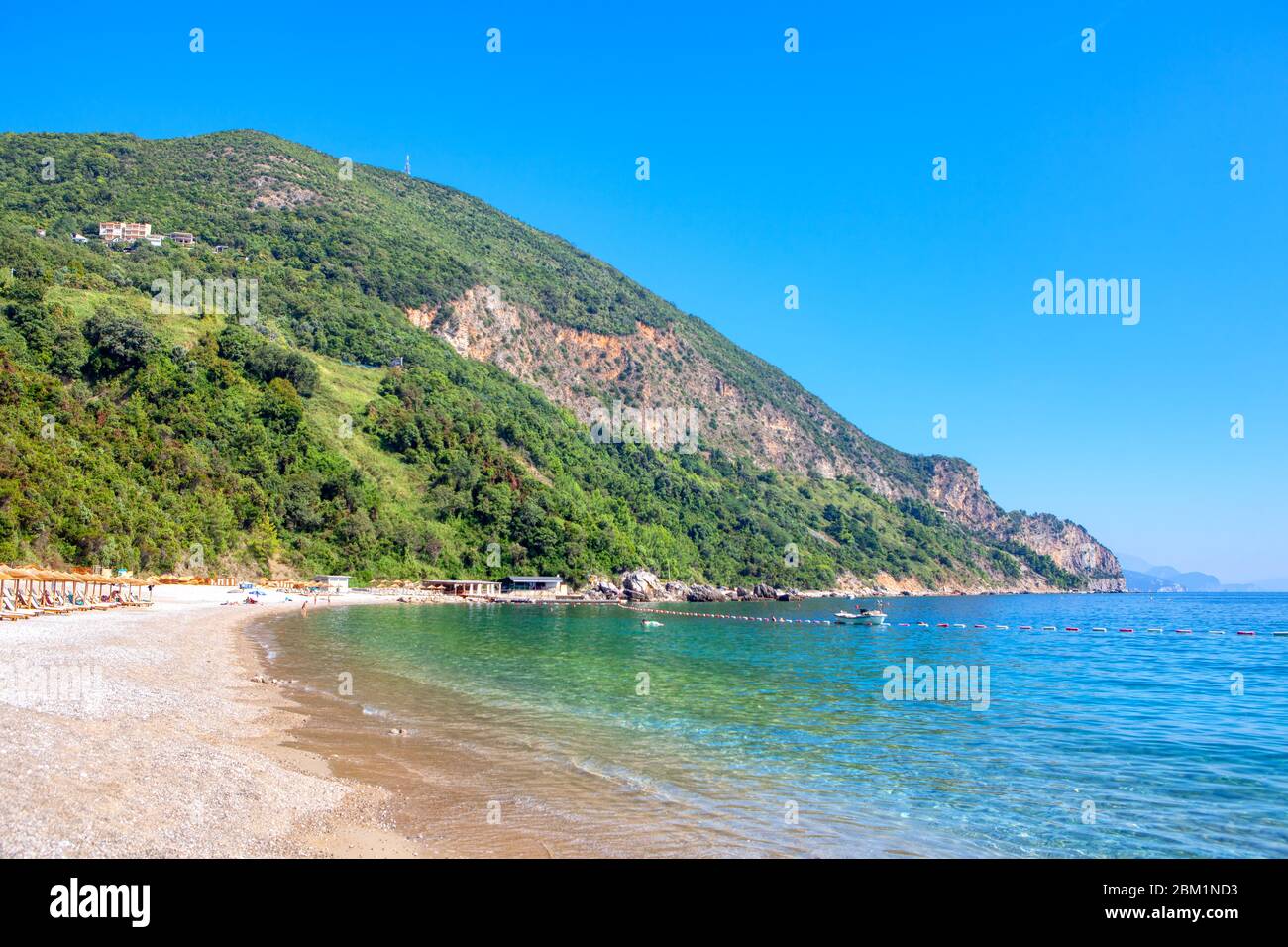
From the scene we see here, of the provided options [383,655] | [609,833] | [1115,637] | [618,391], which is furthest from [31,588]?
[618,391]

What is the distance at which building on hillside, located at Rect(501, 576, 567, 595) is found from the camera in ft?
341

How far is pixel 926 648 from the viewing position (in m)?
51.3

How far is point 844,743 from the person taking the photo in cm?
1912

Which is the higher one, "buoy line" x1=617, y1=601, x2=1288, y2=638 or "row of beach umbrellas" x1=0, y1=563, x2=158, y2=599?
"row of beach umbrellas" x1=0, y1=563, x2=158, y2=599

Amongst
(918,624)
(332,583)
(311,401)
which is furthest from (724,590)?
(311,401)

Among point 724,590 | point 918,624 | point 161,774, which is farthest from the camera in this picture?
point 724,590

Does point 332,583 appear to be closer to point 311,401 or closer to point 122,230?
point 311,401

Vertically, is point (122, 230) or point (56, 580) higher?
point (122, 230)

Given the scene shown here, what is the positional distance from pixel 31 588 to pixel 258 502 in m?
42.7

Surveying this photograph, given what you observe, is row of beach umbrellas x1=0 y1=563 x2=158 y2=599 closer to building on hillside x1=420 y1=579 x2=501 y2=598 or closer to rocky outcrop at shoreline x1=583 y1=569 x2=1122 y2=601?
building on hillside x1=420 y1=579 x2=501 y2=598

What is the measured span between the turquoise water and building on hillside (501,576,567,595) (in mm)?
59639

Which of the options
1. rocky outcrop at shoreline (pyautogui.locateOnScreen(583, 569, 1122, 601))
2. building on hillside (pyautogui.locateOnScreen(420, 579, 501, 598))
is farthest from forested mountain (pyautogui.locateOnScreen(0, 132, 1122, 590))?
building on hillside (pyautogui.locateOnScreen(420, 579, 501, 598))

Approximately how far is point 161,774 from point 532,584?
3740 inches
